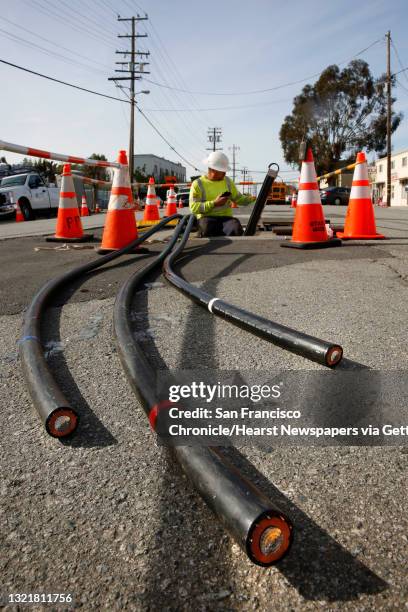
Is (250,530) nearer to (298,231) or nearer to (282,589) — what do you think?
(282,589)

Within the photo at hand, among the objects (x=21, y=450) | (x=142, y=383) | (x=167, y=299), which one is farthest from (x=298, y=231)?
(x=21, y=450)

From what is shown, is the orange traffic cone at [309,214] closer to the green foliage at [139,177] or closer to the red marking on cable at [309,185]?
the red marking on cable at [309,185]

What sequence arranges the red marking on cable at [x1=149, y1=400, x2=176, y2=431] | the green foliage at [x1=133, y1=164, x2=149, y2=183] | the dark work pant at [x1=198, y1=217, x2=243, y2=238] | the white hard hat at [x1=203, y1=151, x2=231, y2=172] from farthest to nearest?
the green foliage at [x1=133, y1=164, x2=149, y2=183], the dark work pant at [x1=198, y1=217, x2=243, y2=238], the white hard hat at [x1=203, y1=151, x2=231, y2=172], the red marking on cable at [x1=149, y1=400, x2=176, y2=431]

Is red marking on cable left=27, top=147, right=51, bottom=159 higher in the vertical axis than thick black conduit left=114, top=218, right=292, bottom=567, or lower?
higher

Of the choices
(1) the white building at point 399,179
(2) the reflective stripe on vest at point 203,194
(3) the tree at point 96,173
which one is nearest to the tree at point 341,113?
(1) the white building at point 399,179

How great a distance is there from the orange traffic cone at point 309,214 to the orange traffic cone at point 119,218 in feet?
6.57

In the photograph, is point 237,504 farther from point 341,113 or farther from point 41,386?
point 341,113

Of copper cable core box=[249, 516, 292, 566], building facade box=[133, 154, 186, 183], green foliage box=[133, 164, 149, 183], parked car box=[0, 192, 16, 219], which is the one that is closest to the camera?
copper cable core box=[249, 516, 292, 566]

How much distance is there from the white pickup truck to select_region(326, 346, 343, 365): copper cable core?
1705cm

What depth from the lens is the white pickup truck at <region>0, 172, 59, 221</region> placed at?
17.1 metres

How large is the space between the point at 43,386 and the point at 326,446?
1041mm

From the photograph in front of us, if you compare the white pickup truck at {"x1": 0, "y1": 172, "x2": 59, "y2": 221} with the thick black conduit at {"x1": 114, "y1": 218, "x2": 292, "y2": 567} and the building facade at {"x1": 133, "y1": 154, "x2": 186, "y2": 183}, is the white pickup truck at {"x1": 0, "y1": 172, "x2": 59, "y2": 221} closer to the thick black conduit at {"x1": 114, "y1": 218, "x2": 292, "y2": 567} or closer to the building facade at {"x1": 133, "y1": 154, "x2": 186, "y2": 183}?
the thick black conduit at {"x1": 114, "y1": 218, "x2": 292, "y2": 567}

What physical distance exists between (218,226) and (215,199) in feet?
1.53

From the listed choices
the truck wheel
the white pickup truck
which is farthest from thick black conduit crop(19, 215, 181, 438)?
the truck wheel
